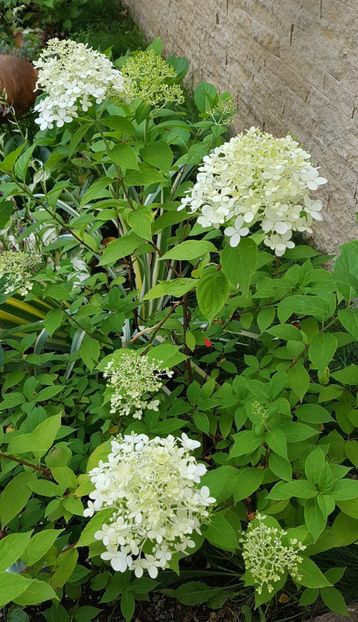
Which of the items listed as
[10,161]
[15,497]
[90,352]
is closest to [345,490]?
[15,497]

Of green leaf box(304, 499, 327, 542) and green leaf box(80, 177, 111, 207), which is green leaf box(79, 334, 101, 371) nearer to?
green leaf box(80, 177, 111, 207)

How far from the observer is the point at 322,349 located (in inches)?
51.4

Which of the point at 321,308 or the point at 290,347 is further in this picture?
the point at 290,347

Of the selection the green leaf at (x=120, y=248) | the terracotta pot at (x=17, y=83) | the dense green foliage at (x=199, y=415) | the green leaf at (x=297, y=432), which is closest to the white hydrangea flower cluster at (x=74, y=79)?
the dense green foliage at (x=199, y=415)

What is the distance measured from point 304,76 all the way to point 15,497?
1.77 m

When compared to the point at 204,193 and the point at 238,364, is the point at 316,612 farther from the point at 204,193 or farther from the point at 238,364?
the point at 204,193

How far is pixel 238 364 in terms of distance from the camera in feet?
6.82

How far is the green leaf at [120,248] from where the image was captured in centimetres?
147

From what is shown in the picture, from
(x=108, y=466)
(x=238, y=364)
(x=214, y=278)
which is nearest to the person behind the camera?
(x=108, y=466)

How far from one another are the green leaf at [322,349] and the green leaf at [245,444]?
0.64 ft

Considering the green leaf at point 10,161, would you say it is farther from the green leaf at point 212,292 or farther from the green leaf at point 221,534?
the green leaf at point 221,534

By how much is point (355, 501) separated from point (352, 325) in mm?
345

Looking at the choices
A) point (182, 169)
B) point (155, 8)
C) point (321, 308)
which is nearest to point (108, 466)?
point (321, 308)

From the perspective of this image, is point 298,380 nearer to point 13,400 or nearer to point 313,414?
point 313,414
